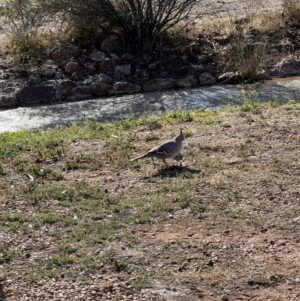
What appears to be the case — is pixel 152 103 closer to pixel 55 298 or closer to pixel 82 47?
pixel 82 47

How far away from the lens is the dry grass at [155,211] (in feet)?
21.6

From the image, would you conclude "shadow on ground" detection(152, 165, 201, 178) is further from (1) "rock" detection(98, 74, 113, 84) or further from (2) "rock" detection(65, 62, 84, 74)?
(2) "rock" detection(65, 62, 84, 74)

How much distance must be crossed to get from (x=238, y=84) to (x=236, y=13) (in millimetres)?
3718

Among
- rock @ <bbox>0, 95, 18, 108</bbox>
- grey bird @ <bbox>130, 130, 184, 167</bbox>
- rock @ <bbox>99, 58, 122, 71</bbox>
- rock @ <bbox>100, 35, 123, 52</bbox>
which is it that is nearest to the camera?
grey bird @ <bbox>130, 130, 184, 167</bbox>

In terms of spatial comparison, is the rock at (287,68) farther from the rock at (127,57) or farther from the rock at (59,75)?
the rock at (59,75)

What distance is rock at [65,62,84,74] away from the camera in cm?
1402

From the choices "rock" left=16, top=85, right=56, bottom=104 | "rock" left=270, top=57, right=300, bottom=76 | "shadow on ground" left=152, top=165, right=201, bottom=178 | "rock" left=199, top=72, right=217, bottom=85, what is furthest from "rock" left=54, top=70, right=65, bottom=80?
→ "shadow on ground" left=152, top=165, right=201, bottom=178

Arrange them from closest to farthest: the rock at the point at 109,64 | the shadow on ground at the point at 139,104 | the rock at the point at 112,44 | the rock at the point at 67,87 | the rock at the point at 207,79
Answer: the shadow on ground at the point at 139,104
the rock at the point at 67,87
the rock at the point at 207,79
the rock at the point at 109,64
the rock at the point at 112,44

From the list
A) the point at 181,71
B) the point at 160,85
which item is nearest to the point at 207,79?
the point at 181,71

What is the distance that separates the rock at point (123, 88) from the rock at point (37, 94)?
99 centimetres

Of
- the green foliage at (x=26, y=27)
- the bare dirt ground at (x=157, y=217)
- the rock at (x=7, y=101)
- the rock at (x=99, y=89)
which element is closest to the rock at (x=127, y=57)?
the rock at (x=99, y=89)

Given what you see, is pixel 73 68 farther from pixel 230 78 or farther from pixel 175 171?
pixel 175 171

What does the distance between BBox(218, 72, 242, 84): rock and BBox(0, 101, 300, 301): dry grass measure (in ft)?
7.96

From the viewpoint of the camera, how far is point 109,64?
1433cm
